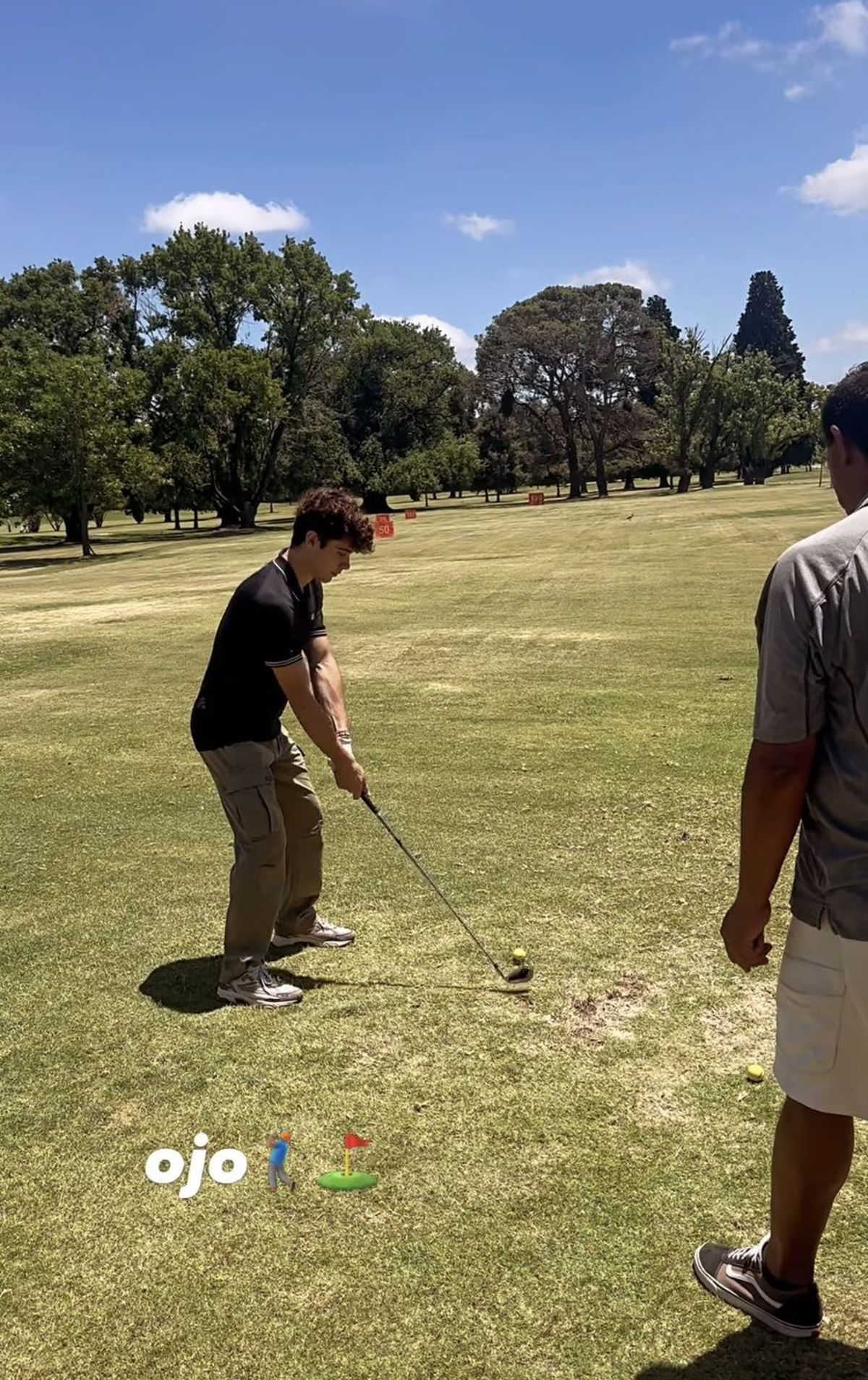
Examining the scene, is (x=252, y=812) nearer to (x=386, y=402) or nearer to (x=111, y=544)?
(x=111, y=544)

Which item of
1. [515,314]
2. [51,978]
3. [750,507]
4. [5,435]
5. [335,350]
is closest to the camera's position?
[51,978]

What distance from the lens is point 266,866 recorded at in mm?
4773

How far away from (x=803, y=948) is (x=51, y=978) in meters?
3.96

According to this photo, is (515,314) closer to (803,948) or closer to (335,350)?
(335,350)

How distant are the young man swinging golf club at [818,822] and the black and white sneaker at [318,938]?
3.03 meters

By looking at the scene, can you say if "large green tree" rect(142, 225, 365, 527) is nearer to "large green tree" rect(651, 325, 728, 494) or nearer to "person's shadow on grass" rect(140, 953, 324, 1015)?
"large green tree" rect(651, 325, 728, 494)

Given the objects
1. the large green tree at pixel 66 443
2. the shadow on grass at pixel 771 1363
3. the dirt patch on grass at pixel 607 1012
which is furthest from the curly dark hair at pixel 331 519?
the large green tree at pixel 66 443

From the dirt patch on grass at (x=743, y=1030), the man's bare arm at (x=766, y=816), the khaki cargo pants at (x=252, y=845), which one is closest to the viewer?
the man's bare arm at (x=766, y=816)

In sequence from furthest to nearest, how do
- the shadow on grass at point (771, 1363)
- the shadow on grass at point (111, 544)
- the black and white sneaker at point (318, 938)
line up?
the shadow on grass at point (111, 544) → the black and white sneaker at point (318, 938) → the shadow on grass at point (771, 1363)

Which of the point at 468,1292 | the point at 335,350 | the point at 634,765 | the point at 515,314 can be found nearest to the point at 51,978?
the point at 468,1292

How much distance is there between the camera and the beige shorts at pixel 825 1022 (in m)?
2.42

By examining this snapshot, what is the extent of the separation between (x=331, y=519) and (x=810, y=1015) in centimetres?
291

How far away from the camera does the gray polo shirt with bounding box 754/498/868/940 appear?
224 cm

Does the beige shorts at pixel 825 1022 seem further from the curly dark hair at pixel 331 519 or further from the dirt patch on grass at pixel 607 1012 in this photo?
the curly dark hair at pixel 331 519
